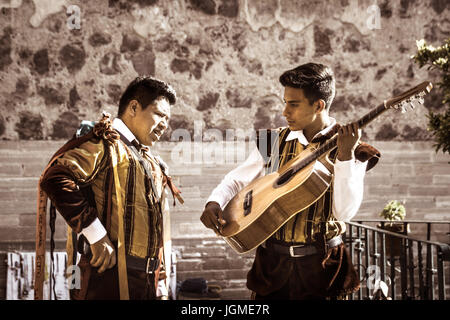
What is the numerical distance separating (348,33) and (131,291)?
14.4 feet

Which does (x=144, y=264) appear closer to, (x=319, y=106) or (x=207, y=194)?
(x=319, y=106)

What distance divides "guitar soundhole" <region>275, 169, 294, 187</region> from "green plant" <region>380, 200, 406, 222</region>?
3.35m

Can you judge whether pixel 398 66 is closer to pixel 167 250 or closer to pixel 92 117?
pixel 92 117

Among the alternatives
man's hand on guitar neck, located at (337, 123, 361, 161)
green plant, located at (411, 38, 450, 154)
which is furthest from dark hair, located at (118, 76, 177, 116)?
green plant, located at (411, 38, 450, 154)

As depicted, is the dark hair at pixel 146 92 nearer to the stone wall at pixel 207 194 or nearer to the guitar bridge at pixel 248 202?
the guitar bridge at pixel 248 202

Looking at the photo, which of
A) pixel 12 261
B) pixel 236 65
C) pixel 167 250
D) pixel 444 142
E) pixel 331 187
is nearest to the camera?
pixel 331 187

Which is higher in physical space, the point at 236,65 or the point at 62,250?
the point at 236,65

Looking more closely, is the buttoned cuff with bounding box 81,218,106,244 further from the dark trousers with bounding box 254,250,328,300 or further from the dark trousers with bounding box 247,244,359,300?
the dark trousers with bounding box 254,250,328,300

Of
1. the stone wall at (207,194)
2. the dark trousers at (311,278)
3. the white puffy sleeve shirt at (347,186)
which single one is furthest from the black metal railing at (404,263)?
the white puffy sleeve shirt at (347,186)

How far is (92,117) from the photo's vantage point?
229 inches

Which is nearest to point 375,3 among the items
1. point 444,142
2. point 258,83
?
point 258,83

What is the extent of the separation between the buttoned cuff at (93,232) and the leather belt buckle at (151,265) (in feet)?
0.96

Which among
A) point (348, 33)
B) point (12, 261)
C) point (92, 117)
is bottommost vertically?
point (12, 261)

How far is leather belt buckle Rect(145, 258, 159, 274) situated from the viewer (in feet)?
8.89
